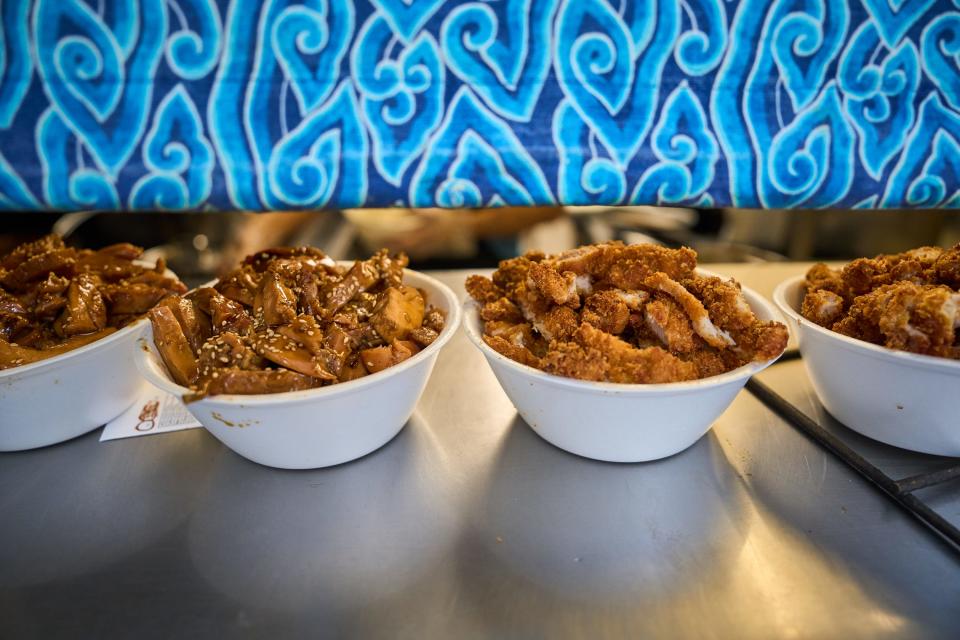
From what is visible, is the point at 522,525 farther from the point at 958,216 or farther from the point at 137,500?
the point at 958,216

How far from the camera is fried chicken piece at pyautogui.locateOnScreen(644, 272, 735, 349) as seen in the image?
1.00m

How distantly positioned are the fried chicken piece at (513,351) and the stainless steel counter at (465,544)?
0.72 feet

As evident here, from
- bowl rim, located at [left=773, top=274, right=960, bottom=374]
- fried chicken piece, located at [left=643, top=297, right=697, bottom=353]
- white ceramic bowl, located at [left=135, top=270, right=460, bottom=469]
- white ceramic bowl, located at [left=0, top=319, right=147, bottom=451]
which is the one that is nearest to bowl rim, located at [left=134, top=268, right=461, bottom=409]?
white ceramic bowl, located at [left=135, top=270, right=460, bottom=469]

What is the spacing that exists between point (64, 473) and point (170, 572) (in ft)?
1.31

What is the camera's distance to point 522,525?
947 mm

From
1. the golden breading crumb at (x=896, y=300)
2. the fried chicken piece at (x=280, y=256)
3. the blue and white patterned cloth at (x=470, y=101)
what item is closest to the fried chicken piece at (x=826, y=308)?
the golden breading crumb at (x=896, y=300)

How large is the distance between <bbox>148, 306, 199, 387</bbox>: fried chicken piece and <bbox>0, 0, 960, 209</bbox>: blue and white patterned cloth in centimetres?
55

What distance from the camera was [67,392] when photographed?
3.51ft

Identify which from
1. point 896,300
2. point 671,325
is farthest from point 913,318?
point 671,325

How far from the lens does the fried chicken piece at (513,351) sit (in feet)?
3.31

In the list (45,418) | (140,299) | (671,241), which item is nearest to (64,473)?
(45,418)

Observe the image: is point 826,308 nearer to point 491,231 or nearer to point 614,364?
point 614,364

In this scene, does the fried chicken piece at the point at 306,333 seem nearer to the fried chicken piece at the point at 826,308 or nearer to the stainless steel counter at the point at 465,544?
the stainless steel counter at the point at 465,544

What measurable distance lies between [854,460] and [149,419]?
142 centimetres
